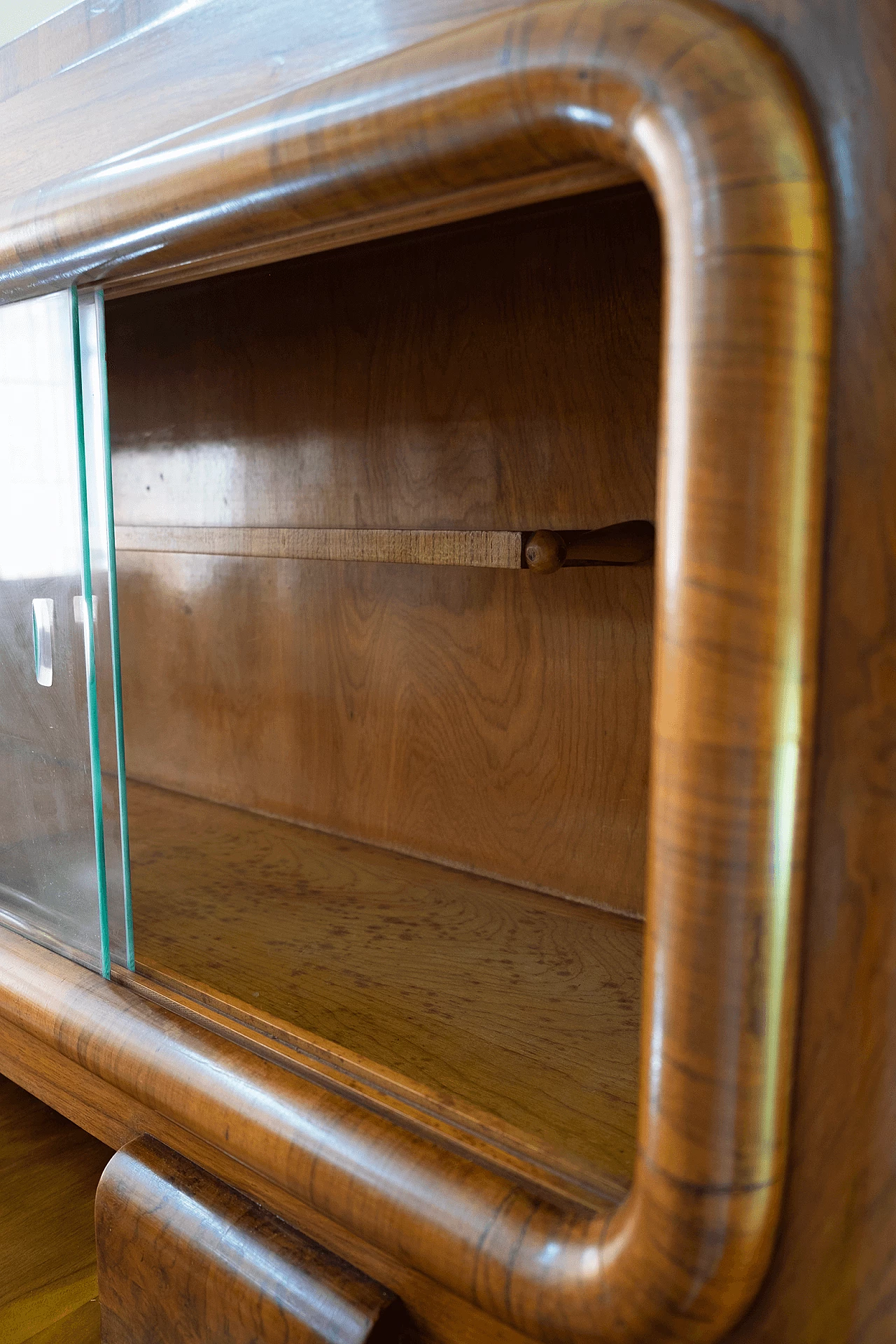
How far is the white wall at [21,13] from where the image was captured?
1.32 metres


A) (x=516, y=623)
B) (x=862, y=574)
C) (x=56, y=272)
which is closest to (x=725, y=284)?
(x=862, y=574)

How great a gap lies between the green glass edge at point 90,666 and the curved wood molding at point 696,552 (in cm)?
28

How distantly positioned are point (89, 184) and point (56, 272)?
0.28 feet

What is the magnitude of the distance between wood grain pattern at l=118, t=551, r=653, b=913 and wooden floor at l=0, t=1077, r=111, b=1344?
440 millimetres

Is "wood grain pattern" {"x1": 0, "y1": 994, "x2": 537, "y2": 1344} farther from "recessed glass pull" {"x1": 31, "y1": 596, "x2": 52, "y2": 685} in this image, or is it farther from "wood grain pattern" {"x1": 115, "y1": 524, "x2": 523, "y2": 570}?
"wood grain pattern" {"x1": 115, "y1": 524, "x2": 523, "y2": 570}

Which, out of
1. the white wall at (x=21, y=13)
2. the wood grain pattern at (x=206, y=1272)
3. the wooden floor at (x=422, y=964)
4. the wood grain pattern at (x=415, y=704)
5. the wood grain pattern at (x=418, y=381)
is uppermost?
the white wall at (x=21, y=13)

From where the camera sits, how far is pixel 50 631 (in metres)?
0.83

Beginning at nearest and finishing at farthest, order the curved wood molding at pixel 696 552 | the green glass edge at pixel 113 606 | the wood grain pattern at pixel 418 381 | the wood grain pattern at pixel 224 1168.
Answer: the curved wood molding at pixel 696 552 < the wood grain pattern at pixel 224 1168 < the green glass edge at pixel 113 606 < the wood grain pattern at pixel 418 381

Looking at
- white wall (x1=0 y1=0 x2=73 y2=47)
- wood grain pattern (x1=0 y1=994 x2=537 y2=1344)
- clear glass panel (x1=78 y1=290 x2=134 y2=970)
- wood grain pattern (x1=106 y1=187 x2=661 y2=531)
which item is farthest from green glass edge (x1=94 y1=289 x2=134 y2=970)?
white wall (x1=0 y1=0 x2=73 y2=47)

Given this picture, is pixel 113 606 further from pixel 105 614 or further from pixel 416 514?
pixel 416 514

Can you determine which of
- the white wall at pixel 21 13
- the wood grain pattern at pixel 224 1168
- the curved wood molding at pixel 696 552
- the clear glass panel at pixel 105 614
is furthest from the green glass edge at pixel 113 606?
the white wall at pixel 21 13

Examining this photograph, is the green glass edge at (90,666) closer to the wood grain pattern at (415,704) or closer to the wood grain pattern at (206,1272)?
the wood grain pattern at (206,1272)

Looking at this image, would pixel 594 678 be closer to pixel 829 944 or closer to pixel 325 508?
pixel 325 508

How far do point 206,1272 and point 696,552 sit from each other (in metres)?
0.57
